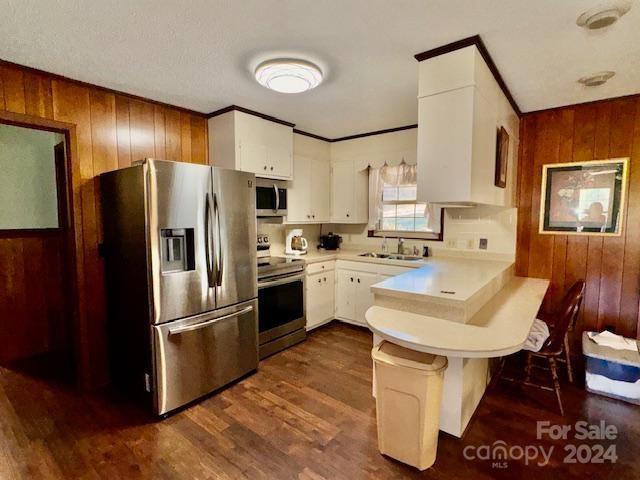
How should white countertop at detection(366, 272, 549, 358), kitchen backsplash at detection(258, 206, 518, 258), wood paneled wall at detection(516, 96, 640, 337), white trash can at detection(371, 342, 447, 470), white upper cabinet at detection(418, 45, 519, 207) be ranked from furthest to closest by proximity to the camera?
kitchen backsplash at detection(258, 206, 518, 258) < wood paneled wall at detection(516, 96, 640, 337) < white upper cabinet at detection(418, 45, 519, 207) < white trash can at detection(371, 342, 447, 470) < white countertop at detection(366, 272, 549, 358)

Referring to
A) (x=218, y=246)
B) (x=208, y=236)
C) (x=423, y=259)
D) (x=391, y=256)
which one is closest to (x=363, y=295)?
(x=391, y=256)

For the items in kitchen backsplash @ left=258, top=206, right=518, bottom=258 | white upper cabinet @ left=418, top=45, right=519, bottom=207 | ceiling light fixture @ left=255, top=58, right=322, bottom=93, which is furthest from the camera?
kitchen backsplash @ left=258, top=206, right=518, bottom=258

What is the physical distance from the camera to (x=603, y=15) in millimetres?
1559

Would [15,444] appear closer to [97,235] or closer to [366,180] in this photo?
[97,235]

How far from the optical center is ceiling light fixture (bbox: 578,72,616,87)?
7.37 ft

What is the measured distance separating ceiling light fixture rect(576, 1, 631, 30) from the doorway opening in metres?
3.88

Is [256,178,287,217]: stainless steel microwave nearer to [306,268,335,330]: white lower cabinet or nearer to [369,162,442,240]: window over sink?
[306,268,335,330]: white lower cabinet

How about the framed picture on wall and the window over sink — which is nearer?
the framed picture on wall

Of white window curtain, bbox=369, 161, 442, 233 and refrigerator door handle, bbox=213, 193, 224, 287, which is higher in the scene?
white window curtain, bbox=369, 161, 442, 233

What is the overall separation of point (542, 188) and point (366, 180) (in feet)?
6.30

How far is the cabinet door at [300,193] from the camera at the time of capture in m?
3.79

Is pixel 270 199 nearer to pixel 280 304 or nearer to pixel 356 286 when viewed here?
pixel 280 304

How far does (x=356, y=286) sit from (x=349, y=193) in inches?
50.2

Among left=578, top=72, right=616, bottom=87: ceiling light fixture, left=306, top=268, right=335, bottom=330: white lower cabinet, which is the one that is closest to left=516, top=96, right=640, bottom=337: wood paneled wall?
left=578, top=72, right=616, bottom=87: ceiling light fixture
